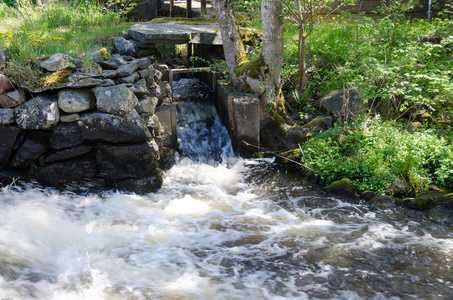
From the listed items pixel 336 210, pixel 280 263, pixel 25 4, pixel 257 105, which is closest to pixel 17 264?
pixel 280 263

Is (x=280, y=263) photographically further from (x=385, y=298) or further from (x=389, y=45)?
(x=389, y=45)

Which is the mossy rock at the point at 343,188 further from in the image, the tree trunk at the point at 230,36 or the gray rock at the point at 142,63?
the gray rock at the point at 142,63

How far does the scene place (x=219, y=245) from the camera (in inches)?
191

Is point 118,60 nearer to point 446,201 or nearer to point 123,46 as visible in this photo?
point 123,46

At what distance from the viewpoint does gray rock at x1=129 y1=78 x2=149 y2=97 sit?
22.2 ft

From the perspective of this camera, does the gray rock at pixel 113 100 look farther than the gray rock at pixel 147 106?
No

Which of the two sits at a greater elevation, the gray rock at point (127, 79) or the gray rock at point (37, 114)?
the gray rock at point (127, 79)

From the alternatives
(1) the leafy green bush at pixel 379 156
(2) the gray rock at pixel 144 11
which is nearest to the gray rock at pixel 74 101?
(1) the leafy green bush at pixel 379 156

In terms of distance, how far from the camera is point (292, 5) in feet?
25.5

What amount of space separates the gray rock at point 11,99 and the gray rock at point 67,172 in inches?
41.0

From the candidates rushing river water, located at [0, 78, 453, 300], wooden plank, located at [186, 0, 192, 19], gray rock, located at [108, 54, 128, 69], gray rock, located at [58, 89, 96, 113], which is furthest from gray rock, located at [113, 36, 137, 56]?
rushing river water, located at [0, 78, 453, 300]

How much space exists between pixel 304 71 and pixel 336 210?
342cm

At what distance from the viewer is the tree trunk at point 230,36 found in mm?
7676

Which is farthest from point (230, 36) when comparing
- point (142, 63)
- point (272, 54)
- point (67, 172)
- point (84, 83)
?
point (67, 172)
